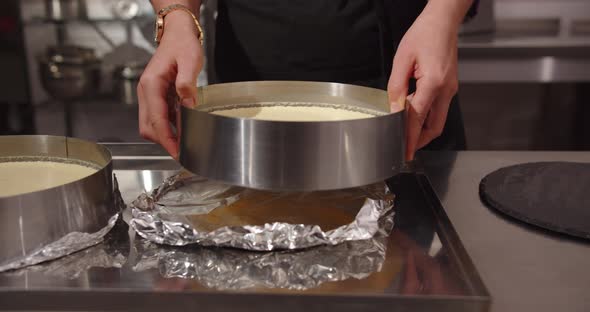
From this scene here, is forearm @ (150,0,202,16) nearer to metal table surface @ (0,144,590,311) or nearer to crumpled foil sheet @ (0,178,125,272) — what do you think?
metal table surface @ (0,144,590,311)

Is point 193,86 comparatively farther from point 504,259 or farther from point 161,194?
point 504,259

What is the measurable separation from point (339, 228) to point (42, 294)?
0.30m

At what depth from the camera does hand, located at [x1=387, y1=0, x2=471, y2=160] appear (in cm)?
68

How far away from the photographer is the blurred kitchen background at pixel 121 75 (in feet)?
7.64

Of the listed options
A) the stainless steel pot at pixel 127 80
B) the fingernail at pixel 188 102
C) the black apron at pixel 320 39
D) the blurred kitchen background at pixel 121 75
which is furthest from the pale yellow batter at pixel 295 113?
the stainless steel pot at pixel 127 80

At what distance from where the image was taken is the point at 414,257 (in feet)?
2.00

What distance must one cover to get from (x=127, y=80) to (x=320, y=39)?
1485mm

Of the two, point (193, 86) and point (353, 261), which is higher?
point (193, 86)

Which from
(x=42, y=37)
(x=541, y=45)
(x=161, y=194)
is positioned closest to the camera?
(x=161, y=194)

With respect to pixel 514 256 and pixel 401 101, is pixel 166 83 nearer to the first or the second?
pixel 401 101

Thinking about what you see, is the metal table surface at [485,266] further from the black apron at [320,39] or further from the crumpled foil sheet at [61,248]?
the black apron at [320,39]

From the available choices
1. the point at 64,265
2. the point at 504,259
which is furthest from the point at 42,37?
the point at 504,259

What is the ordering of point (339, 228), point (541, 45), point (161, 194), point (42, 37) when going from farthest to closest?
point (42, 37)
point (541, 45)
point (161, 194)
point (339, 228)

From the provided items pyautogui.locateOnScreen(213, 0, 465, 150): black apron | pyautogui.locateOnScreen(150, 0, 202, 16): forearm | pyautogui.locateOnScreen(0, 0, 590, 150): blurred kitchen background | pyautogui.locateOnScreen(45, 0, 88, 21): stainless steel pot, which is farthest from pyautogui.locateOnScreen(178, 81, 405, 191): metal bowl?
pyautogui.locateOnScreen(45, 0, 88, 21): stainless steel pot
